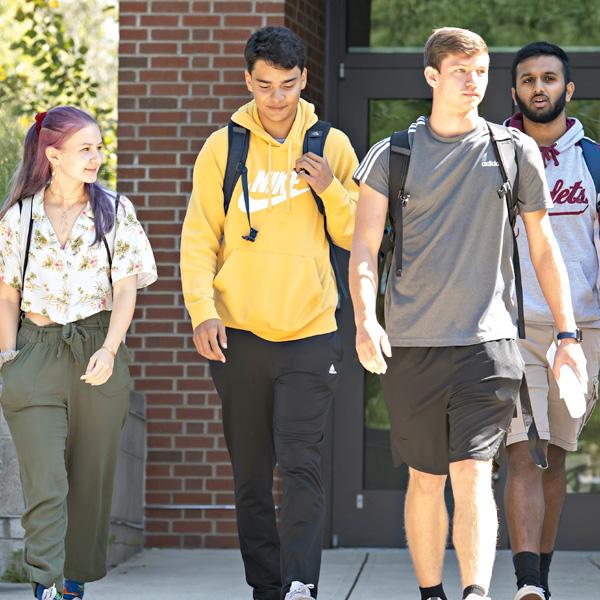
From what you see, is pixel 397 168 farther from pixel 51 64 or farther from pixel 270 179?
pixel 51 64

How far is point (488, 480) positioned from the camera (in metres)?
5.00

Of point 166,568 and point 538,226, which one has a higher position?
point 538,226

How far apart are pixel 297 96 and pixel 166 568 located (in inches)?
114

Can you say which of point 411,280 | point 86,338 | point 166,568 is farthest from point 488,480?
point 166,568

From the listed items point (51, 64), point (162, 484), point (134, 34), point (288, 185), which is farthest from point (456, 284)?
point (51, 64)

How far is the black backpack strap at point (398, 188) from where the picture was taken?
510 centimetres

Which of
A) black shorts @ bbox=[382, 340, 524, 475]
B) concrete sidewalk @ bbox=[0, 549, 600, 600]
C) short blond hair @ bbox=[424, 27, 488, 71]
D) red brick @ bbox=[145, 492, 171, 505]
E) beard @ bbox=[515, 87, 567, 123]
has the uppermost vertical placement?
short blond hair @ bbox=[424, 27, 488, 71]

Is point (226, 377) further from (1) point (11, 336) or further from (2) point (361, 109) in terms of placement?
(2) point (361, 109)

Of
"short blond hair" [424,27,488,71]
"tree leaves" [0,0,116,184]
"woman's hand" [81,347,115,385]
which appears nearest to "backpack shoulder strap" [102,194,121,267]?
"woman's hand" [81,347,115,385]

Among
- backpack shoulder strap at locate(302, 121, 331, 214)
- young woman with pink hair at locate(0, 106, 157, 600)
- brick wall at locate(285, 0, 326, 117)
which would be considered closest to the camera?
young woman with pink hair at locate(0, 106, 157, 600)

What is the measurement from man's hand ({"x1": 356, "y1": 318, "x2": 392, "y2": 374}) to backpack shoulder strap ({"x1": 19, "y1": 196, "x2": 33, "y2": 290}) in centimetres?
146

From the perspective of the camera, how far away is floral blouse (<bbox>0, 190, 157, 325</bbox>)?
5.60 meters

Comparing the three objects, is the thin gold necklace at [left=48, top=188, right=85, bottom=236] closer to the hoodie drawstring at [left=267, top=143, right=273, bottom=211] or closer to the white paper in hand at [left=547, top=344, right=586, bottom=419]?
the hoodie drawstring at [left=267, top=143, right=273, bottom=211]

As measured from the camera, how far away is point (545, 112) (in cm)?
607
